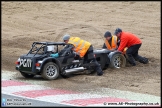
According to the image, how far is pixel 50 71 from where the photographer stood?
14922 mm

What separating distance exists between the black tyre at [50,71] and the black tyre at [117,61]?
2.24 meters

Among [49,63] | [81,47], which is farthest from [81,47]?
[49,63]

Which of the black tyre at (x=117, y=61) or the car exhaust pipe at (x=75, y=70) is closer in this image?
the car exhaust pipe at (x=75, y=70)

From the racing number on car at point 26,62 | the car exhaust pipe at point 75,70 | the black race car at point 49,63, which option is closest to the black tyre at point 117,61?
the black race car at point 49,63

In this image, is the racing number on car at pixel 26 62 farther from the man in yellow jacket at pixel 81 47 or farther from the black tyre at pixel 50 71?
the man in yellow jacket at pixel 81 47

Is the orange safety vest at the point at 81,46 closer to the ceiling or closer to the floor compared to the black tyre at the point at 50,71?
closer to the ceiling

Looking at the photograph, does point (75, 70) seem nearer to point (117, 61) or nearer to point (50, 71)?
point (50, 71)

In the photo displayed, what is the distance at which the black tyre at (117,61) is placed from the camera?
16.3 meters

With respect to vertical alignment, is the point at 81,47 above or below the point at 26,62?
above

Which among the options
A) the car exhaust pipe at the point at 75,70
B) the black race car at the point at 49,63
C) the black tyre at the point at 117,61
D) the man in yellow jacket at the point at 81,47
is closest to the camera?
the black race car at the point at 49,63

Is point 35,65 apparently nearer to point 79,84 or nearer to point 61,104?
point 79,84

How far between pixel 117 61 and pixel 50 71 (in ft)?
9.04

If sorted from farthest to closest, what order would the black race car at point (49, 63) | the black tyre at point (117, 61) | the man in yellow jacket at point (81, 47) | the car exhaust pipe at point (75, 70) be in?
the black tyre at point (117, 61) < the man in yellow jacket at point (81, 47) < the car exhaust pipe at point (75, 70) < the black race car at point (49, 63)

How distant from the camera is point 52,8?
2966 centimetres
